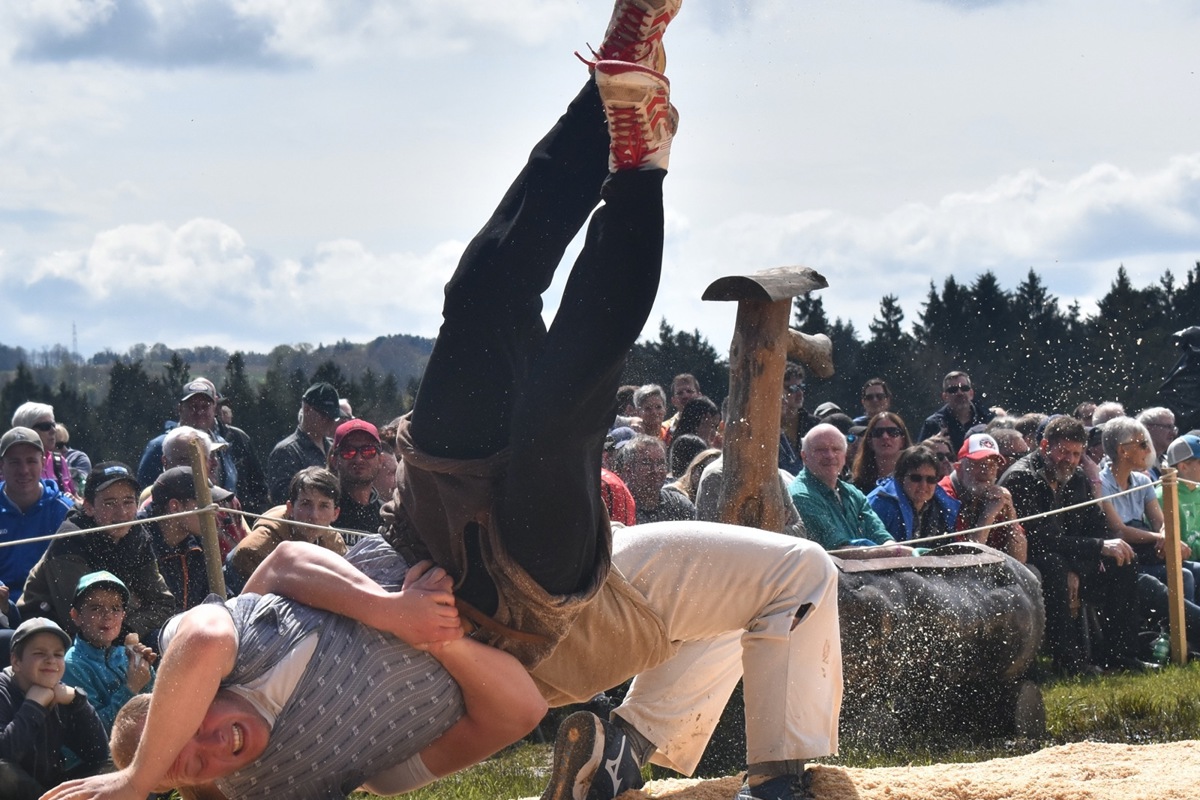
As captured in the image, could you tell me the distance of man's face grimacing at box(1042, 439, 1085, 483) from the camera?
8.55m

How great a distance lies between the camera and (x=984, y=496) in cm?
819

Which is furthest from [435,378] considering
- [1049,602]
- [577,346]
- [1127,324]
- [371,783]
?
[1127,324]

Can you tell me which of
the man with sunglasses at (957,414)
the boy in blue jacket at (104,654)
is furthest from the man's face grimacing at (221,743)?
the man with sunglasses at (957,414)

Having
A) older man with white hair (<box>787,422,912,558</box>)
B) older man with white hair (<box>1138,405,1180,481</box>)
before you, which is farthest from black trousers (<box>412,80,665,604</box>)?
older man with white hair (<box>1138,405,1180,481</box>)

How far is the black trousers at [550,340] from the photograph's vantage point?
11.0 feet

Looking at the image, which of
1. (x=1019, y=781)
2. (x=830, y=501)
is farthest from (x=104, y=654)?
(x=830, y=501)

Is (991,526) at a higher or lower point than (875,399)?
lower

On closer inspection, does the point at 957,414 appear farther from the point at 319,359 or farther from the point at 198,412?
the point at 319,359

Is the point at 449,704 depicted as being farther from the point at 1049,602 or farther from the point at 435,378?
the point at 1049,602

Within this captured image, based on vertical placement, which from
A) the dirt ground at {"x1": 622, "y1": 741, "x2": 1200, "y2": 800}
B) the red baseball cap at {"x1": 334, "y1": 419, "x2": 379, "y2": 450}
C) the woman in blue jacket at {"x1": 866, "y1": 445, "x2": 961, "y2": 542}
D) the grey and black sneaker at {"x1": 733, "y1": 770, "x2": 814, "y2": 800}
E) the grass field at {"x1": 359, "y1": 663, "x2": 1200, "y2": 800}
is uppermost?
the red baseball cap at {"x1": 334, "y1": 419, "x2": 379, "y2": 450}

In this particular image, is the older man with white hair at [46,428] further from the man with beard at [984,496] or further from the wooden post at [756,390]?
the man with beard at [984,496]

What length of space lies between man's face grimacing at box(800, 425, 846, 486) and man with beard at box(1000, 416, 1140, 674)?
1.62 m

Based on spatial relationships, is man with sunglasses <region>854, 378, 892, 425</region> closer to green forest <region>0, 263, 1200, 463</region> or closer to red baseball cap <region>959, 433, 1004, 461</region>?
red baseball cap <region>959, 433, 1004, 461</region>

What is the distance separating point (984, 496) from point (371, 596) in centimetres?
544
